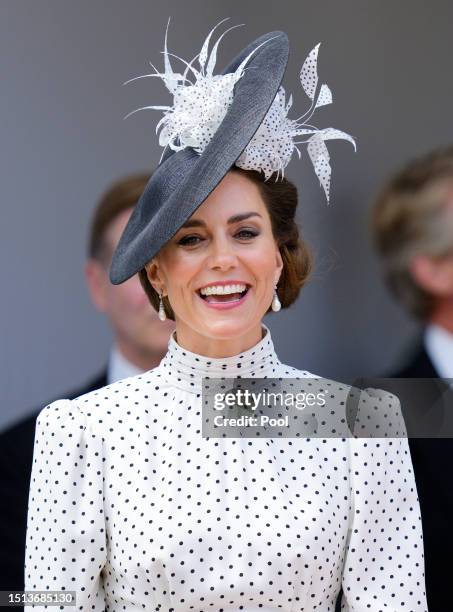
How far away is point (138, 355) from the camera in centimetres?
324

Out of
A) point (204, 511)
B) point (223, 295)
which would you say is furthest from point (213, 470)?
point (223, 295)

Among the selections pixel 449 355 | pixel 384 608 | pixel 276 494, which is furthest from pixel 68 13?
pixel 384 608

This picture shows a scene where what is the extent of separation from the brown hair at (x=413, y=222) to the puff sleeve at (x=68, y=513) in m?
1.29

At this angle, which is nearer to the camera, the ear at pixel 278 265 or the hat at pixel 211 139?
the hat at pixel 211 139

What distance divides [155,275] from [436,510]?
1.25 m

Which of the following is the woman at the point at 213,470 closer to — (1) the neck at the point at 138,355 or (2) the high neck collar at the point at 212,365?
(2) the high neck collar at the point at 212,365

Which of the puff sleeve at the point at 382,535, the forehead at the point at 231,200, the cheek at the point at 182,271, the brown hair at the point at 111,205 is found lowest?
the puff sleeve at the point at 382,535

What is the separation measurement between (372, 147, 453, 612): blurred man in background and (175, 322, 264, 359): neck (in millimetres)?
1007

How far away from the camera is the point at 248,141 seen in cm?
211

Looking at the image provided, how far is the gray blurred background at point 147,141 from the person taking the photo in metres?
3.15

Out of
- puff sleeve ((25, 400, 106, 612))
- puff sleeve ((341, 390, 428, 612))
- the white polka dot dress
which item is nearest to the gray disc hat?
the white polka dot dress

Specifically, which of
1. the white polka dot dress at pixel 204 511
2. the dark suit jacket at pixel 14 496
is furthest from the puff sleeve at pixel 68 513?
the dark suit jacket at pixel 14 496

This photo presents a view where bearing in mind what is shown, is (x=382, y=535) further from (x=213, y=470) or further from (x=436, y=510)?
(x=436, y=510)

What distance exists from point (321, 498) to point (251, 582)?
0.73 feet
